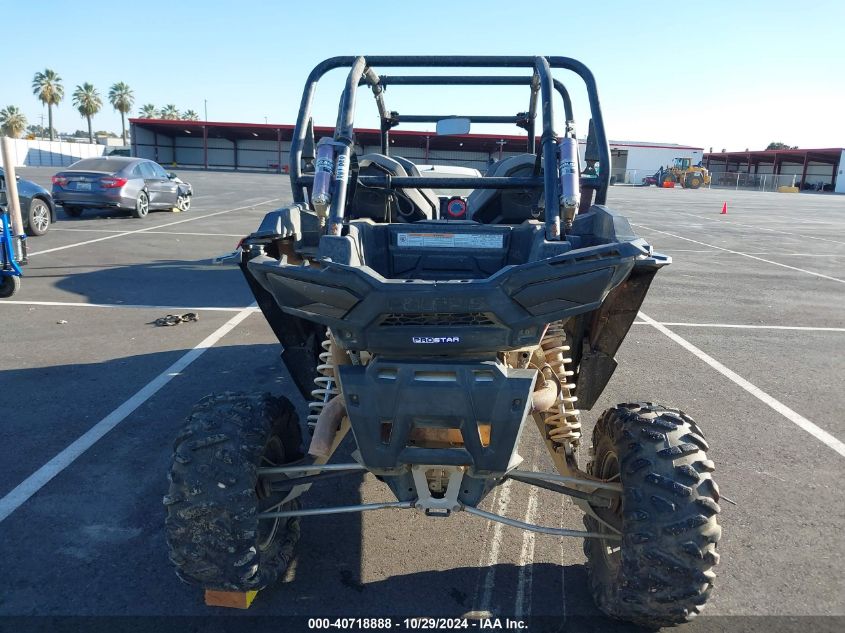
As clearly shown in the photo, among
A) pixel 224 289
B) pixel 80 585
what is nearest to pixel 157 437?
pixel 80 585

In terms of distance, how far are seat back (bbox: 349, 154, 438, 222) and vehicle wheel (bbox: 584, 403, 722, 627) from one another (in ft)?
6.06

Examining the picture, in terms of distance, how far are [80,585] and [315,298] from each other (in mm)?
1815

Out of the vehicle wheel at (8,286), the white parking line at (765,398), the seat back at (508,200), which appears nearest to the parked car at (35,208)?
the vehicle wheel at (8,286)

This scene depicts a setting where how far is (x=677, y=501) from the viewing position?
7.77 ft

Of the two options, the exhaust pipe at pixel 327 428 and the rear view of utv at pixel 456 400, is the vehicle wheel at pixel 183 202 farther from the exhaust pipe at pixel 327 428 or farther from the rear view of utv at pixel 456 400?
the exhaust pipe at pixel 327 428

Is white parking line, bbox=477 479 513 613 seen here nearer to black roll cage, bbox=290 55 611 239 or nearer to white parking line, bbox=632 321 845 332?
black roll cage, bbox=290 55 611 239

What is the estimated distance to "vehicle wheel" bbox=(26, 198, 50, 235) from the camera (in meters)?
12.3

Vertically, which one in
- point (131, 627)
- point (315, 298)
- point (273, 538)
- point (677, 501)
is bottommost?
point (131, 627)

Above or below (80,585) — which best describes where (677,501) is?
above

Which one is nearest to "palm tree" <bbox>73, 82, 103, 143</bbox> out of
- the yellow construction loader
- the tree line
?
the tree line

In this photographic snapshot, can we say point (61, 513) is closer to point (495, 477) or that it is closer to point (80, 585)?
point (80, 585)

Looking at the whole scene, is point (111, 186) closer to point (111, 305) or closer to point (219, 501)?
point (111, 305)

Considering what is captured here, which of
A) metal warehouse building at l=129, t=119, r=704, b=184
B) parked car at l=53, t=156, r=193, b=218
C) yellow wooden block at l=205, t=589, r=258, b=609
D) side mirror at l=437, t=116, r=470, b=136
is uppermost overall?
metal warehouse building at l=129, t=119, r=704, b=184

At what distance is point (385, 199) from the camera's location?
370cm
